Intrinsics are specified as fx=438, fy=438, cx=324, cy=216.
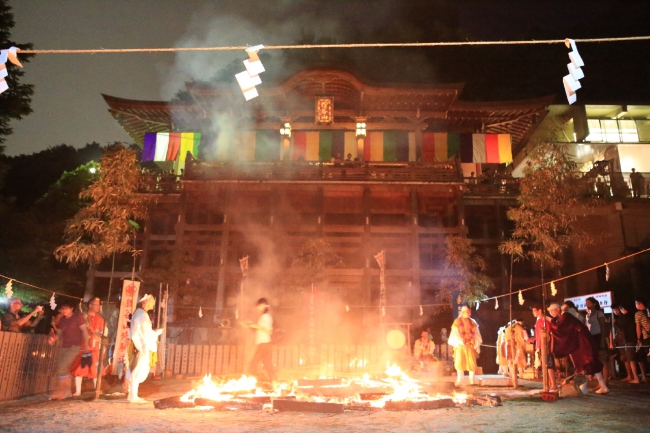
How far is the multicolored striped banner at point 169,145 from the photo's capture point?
19.6 m

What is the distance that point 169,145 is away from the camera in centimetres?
1975

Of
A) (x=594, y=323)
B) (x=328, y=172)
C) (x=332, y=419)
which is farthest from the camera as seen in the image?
(x=328, y=172)

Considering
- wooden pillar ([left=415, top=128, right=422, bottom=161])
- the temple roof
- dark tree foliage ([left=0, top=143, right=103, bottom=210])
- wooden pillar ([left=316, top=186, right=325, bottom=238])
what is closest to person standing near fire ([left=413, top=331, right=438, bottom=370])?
wooden pillar ([left=316, top=186, right=325, bottom=238])

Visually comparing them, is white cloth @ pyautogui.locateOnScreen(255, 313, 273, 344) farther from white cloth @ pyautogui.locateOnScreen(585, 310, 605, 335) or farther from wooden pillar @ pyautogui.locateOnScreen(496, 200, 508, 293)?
wooden pillar @ pyautogui.locateOnScreen(496, 200, 508, 293)

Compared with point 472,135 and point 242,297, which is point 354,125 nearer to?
point 472,135

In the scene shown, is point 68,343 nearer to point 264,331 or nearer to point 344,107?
point 264,331

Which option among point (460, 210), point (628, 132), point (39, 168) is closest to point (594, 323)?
point (460, 210)

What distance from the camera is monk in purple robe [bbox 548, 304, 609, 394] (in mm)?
7680

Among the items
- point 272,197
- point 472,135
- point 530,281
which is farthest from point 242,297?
point 472,135

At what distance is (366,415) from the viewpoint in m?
5.89

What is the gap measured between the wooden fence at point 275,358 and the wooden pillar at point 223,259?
10.3ft

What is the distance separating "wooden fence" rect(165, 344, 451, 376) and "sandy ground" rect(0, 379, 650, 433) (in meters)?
5.20

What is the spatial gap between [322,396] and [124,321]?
14.9ft

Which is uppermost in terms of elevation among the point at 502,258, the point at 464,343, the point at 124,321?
the point at 502,258
